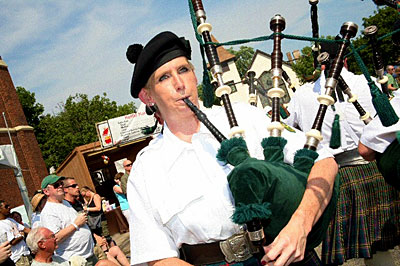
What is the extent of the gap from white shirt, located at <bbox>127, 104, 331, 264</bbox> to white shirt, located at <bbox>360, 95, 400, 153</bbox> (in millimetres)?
653

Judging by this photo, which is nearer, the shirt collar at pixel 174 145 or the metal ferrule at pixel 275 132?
the metal ferrule at pixel 275 132

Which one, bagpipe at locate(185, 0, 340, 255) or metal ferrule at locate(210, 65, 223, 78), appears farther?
metal ferrule at locate(210, 65, 223, 78)

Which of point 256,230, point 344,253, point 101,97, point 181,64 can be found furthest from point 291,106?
point 101,97

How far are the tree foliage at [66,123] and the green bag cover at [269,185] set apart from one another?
31479 millimetres

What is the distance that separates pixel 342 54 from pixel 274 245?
801 mm

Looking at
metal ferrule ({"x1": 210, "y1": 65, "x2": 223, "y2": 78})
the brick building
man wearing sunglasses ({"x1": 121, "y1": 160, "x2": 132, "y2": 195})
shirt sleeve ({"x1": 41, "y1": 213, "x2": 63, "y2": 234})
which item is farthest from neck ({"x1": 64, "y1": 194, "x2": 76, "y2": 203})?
the brick building

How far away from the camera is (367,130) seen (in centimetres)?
238

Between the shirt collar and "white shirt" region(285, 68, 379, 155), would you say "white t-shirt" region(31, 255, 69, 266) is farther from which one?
"white shirt" region(285, 68, 379, 155)

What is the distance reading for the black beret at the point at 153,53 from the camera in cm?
195

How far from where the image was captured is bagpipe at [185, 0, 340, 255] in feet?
4.52

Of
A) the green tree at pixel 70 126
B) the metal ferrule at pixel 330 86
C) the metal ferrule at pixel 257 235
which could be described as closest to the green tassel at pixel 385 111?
the metal ferrule at pixel 330 86

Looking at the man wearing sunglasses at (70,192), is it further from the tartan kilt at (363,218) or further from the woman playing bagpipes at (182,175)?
the woman playing bagpipes at (182,175)

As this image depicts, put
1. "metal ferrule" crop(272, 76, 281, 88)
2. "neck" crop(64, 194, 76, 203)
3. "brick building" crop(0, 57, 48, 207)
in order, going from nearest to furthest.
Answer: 1. "metal ferrule" crop(272, 76, 281, 88)
2. "neck" crop(64, 194, 76, 203)
3. "brick building" crop(0, 57, 48, 207)

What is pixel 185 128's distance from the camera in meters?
2.05
